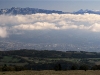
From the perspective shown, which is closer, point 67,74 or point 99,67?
point 67,74

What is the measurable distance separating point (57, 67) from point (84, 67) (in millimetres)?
9571

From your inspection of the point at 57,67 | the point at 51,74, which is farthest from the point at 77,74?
the point at 57,67

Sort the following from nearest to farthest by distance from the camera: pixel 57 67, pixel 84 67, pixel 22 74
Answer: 1. pixel 22 74
2. pixel 57 67
3. pixel 84 67

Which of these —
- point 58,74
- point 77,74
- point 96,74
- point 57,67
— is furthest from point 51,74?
point 57,67

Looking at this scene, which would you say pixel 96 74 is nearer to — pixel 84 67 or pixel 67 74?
pixel 67 74

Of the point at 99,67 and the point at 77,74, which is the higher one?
the point at 77,74

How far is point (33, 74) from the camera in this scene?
137ft

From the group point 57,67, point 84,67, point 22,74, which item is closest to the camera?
point 22,74

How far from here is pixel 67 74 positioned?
1674 inches

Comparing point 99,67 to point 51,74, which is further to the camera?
point 99,67

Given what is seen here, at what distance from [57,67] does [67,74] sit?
1290 centimetres

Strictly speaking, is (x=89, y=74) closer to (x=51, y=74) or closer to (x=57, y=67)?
(x=51, y=74)

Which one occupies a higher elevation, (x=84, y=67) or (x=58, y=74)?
(x=58, y=74)

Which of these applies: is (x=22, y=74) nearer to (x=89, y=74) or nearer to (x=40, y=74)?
(x=40, y=74)
